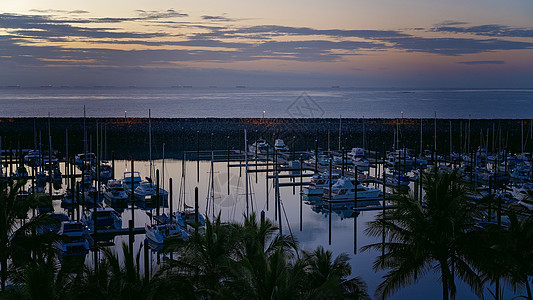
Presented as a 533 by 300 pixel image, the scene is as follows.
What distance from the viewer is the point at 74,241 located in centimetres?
3241

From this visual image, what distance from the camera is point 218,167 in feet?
217

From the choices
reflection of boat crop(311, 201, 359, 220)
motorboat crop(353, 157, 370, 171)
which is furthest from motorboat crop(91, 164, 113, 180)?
motorboat crop(353, 157, 370, 171)

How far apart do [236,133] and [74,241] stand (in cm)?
6513

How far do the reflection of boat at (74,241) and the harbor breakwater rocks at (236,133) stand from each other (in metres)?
42.8

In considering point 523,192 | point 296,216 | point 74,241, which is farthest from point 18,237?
point 523,192

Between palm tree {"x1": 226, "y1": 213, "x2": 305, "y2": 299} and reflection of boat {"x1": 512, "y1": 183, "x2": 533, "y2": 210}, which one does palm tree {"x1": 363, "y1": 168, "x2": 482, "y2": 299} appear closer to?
palm tree {"x1": 226, "y1": 213, "x2": 305, "y2": 299}

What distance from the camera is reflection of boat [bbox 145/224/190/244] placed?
34.4 metres

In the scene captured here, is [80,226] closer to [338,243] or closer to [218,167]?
[338,243]

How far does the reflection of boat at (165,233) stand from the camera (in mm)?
34375

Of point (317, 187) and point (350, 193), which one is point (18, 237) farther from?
point (317, 187)

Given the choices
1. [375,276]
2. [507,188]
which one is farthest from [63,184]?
[507,188]

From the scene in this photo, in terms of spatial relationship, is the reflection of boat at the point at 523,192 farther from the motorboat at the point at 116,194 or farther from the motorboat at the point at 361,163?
the motorboat at the point at 116,194

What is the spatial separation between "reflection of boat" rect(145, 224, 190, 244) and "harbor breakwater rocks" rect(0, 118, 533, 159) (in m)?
41.7

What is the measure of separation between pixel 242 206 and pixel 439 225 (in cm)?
3031
